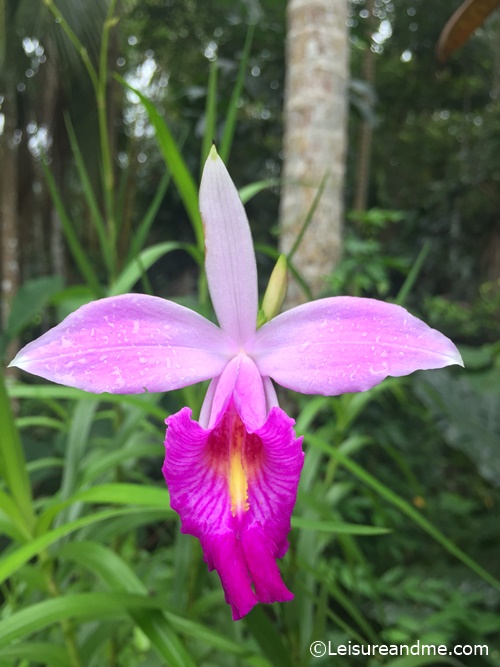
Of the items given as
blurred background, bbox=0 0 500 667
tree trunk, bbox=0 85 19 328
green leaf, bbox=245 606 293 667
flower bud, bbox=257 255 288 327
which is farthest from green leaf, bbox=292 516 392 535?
tree trunk, bbox=0 85 19 328

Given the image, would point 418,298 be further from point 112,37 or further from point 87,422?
point 87,422

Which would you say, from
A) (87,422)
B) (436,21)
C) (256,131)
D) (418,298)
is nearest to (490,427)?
(87,422)

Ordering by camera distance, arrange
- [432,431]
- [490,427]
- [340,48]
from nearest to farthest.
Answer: [490,427], [340,48], [432,431]

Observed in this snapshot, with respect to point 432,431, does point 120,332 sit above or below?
above

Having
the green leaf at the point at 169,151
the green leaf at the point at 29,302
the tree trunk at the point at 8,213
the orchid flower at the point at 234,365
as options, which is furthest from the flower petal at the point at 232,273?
the tree trunk at the point at 8,213

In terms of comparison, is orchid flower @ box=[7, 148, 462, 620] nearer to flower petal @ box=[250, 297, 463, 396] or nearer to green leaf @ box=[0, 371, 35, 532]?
flower petal @ box=[250, 297, 463, 396]

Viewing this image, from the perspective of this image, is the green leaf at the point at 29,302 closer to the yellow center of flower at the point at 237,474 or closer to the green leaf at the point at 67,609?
the green leaf at the point at 67,609

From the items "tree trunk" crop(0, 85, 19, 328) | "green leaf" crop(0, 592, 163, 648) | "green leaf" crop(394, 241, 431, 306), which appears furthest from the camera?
"tree trunk" crop(0, 85, 19, 328)

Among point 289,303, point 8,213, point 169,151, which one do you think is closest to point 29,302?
point 289,303

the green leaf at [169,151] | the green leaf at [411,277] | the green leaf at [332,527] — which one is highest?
the green leaf at [169,151]
